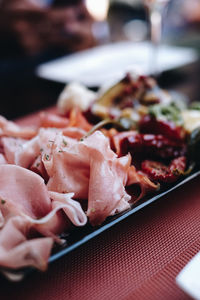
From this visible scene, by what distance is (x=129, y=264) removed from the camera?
0.64 m

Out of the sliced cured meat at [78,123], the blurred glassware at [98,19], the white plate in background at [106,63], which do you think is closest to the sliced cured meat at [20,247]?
the sliced cured meat at [78,123]

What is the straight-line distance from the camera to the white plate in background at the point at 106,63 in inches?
75.0

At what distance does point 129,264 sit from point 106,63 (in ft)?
5.58

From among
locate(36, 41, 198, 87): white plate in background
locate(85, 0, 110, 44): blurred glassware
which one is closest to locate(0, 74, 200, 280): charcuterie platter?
locate(36, 41, 198, 87): white plate in background

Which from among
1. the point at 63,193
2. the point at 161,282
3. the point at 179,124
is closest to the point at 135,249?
the point at 161,282

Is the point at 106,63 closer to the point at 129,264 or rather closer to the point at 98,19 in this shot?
the point at 98,19

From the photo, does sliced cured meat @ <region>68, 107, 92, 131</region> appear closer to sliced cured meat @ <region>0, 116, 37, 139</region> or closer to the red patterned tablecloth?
sliced cured meat @ <region>0, 116, 37, 139</region>

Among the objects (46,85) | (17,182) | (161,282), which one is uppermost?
(17,182)

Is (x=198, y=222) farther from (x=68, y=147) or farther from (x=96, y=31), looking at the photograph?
(x=96, y=31)

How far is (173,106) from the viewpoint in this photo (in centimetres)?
111

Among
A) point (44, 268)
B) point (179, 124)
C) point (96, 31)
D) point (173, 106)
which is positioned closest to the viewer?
point (44, 268)

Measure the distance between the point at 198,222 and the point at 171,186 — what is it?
108 mm

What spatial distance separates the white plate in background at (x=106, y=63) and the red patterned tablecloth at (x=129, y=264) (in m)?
1.15

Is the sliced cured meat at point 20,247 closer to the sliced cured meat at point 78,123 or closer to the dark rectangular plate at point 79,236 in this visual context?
the dark rectangular plate at point 79,236
